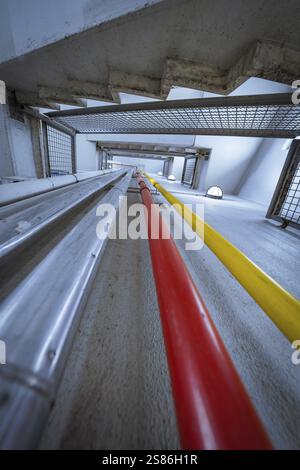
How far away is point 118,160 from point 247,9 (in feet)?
39.0

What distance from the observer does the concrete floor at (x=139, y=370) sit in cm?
27

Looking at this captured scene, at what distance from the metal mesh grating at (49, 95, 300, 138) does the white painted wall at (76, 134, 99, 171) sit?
2460 mm

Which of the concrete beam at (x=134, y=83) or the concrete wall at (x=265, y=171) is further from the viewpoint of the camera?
the concrete wall at (x=265, y=171)

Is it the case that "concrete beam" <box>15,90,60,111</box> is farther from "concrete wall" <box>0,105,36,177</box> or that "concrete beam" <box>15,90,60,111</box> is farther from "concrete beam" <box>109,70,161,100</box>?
"concrete beam" <box>109,70,161,100</box>

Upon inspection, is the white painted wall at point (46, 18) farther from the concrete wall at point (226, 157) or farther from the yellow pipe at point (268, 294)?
the concrete wall at point (226, 157)

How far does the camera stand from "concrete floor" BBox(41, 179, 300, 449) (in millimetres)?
267

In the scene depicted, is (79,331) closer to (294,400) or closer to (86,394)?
(86,394)

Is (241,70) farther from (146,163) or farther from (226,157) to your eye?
(146,163)

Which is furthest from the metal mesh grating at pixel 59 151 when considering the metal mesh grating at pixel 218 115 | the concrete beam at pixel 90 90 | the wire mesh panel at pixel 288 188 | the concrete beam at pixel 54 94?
the wire mesh panel at pixel 288 188

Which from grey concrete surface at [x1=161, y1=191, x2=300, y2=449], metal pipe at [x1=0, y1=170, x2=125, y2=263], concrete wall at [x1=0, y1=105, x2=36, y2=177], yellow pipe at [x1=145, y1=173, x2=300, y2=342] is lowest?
grey concrete surface at [x1=161, y1=191, x2=300, y2=449]

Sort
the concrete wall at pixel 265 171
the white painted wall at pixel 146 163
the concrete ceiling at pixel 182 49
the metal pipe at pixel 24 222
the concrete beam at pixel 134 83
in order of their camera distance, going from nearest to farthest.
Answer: the metal pipe at pixel 24 222 < the concrete ceiling at pixel 182 49 < the concrete beam at pixel 134 83 < the concrete wall at pixel 265 171 < the white painted wall at pixel 146 163

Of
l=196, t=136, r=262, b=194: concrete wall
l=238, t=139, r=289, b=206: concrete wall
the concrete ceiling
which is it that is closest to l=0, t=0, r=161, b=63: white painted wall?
the concrete ceiling

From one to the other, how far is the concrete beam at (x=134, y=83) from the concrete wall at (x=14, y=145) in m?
1.40
